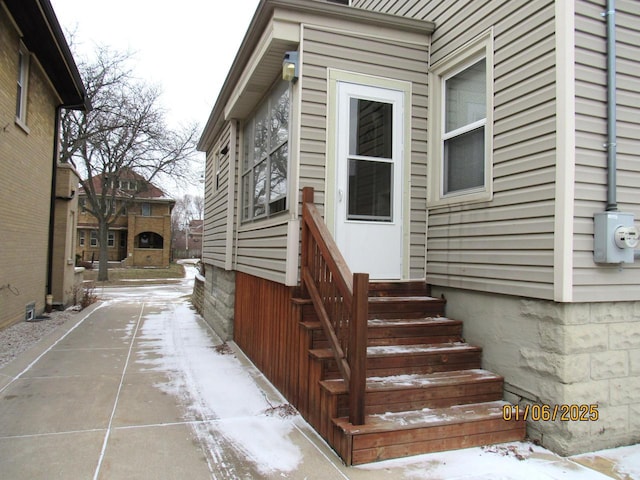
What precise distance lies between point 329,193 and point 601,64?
2.41m

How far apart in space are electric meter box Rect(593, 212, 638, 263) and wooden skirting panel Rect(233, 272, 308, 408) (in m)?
2.35

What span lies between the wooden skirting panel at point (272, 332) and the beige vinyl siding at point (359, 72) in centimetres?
119

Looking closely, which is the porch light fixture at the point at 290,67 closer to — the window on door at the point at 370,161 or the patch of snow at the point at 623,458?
the window on door at the point at 370,161

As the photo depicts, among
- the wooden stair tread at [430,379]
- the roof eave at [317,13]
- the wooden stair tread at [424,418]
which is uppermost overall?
the roof eave at [317,13]

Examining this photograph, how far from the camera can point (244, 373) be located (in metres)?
5.41

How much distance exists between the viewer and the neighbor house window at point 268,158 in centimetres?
501

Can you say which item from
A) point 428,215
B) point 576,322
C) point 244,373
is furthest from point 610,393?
point 244,373

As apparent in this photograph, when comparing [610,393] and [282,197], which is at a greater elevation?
[282,197]

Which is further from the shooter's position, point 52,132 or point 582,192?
point 52,132

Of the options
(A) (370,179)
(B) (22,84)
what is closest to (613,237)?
(A) (370,179)

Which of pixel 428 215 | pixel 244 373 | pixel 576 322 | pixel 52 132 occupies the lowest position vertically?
pixel 244 373

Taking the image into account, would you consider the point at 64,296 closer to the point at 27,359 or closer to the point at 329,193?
the point at 27,359

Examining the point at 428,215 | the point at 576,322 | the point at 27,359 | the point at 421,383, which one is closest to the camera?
the point at 576,322

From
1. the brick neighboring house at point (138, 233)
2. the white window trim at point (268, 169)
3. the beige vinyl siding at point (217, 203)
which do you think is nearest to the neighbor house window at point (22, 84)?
the beige vinyl siding at point (217, 203)
